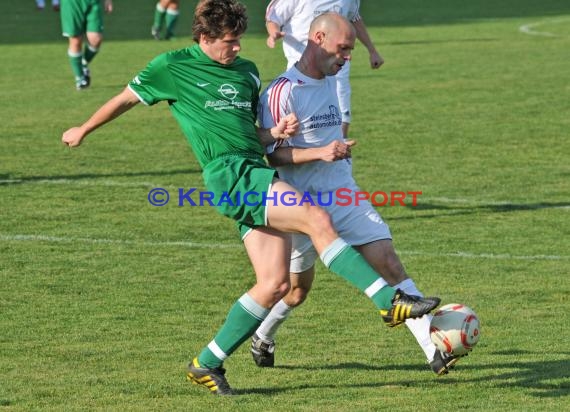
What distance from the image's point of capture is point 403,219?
11867 millimetres

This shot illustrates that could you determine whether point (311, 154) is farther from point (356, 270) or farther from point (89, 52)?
point (89, 52)

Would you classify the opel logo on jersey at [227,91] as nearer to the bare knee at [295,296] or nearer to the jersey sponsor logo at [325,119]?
the jersey sponsor logo at [325,119]

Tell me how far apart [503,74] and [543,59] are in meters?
2.13

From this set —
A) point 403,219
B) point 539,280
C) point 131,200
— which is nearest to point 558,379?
point 539,280

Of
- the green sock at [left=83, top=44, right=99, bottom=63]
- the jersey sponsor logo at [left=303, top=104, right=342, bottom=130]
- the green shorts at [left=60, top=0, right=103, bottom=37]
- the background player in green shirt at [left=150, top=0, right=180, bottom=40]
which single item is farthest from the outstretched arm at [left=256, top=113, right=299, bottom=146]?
the background player in green shirt at [left=150, top=0, right=180, bottom=40]

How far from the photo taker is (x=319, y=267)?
1014 cm

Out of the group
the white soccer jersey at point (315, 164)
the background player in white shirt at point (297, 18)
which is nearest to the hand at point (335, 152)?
the white soccer jersey at point (315, 164)

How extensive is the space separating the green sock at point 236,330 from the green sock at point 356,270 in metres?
0.56

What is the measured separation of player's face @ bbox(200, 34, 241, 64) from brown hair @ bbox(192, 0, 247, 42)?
0.09 feet

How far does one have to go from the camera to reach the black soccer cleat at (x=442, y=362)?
265 inches

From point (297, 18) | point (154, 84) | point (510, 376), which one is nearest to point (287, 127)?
point (154, 84)

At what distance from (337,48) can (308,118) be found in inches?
17.9

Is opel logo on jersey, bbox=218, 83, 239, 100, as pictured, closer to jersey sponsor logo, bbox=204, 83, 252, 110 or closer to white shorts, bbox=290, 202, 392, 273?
jersey sponsor logo, bbox=204, 83, 252, 110

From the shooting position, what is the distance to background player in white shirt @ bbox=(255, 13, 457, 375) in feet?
22.9
